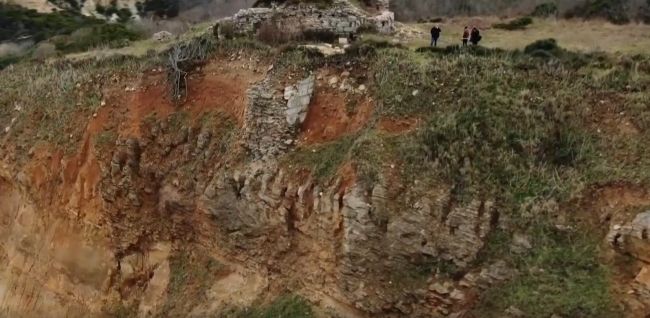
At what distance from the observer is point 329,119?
16781mm

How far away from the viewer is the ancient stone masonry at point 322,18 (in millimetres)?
20531

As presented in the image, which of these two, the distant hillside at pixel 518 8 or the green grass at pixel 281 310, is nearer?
the green grass at pixel 281 310

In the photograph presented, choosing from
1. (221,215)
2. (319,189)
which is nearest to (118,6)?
(221,215)

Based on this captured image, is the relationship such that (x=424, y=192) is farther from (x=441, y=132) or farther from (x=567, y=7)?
(x=567, y=7)

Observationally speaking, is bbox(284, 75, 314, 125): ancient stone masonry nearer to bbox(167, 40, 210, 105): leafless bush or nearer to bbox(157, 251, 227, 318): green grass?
bbox(167, 40, 210, 105): leafless bush

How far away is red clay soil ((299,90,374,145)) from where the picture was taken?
16.3 m

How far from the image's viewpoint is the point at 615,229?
12.1m

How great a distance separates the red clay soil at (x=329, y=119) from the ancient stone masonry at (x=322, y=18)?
4081 mm

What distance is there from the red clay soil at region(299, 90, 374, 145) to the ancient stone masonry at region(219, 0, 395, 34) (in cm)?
408

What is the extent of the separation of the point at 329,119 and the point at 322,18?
4998 millimetres

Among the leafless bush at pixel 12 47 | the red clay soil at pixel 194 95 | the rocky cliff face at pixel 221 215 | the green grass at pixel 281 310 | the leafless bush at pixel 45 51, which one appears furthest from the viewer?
the leafless bush at pixel 12 47

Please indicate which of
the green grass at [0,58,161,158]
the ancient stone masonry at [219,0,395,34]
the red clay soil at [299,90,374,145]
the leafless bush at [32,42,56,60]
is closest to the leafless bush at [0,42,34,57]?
the leafless bush at [32,42,56,60]

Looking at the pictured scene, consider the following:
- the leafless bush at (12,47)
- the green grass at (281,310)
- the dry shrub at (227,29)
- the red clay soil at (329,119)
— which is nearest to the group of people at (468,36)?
the red clay soil at (329,119)

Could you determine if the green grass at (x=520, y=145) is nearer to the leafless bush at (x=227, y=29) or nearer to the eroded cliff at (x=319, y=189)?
the eroded cliff at (x=319, y=189)
